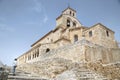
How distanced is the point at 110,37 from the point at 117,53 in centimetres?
744

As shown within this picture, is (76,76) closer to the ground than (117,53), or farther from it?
closer to the ground

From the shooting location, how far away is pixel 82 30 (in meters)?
28.2

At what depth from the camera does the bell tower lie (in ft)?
110

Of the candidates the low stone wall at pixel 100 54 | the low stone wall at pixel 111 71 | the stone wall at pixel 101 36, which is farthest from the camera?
the stone wall at pixel 101 36

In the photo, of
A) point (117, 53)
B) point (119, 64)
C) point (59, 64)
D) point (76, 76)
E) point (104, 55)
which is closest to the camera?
point (76, 76)

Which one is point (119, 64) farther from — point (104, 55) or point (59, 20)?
point (59, 20)

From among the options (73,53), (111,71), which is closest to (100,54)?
(73,53)

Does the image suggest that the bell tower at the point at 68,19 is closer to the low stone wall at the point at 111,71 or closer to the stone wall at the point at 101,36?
the stone wall at the point at 101,36

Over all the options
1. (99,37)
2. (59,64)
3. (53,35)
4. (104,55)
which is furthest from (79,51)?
(53,35)

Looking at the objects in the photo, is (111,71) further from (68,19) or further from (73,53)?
(68,19)

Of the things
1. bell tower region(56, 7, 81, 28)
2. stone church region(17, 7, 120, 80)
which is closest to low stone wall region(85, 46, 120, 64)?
stone church region(17, 7, 120, 80)

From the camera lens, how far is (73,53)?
1620 centimetres

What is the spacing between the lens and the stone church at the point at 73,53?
10722 mm

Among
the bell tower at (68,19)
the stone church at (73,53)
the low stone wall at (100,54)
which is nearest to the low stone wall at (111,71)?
the stone church at (73,53)
